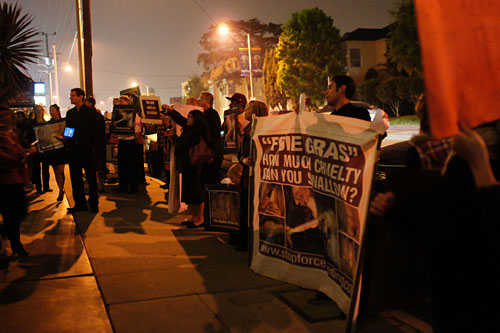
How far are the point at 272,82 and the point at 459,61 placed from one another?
5990 centimetres

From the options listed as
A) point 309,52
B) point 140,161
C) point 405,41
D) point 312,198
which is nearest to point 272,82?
point 309,52

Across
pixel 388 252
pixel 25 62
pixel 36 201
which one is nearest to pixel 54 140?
pixel 36 201

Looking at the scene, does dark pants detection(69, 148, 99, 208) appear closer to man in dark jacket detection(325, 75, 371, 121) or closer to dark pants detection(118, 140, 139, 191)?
dark pants detection(118, 140, 139, 191)

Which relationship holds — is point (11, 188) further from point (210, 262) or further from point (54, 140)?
point (54, 140)

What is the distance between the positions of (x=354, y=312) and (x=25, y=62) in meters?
11.5

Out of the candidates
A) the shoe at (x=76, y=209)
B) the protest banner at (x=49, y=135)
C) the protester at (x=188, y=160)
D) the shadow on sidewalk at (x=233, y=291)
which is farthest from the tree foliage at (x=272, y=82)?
the shadow on sidewalk at (x=233, y=291)

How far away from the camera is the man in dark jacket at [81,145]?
902 centimetres

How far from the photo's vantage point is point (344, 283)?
13.8ft

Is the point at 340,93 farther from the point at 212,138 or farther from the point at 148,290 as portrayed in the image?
the point at 212,138

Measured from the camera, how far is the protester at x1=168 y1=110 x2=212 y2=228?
7.75 metres

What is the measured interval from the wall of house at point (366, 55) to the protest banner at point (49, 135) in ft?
166

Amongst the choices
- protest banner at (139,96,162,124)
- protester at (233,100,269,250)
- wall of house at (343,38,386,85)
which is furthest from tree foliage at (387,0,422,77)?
protester at (233,100,269,250)

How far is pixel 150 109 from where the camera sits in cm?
1208

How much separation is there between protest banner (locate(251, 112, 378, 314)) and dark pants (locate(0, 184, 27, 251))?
2862 mm
